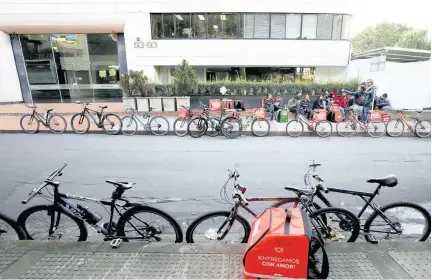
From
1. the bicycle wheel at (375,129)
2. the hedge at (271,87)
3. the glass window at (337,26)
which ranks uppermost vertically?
the glass window at (337,26)

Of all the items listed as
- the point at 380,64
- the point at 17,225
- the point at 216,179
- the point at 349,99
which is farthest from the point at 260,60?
the point at 17,225

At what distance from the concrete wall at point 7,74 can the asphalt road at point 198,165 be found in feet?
28.1

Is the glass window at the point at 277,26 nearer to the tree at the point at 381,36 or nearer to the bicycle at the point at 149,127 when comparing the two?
the bicycle at the point at 149,127

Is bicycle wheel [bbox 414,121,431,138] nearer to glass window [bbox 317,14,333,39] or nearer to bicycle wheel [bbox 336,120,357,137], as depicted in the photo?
bicycle wheel [bbox 336,120,357,137]

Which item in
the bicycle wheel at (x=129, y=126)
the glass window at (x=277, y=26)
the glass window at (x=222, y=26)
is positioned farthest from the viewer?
the glass window at (x=277, y=26)

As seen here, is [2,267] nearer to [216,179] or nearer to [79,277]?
[79,277]

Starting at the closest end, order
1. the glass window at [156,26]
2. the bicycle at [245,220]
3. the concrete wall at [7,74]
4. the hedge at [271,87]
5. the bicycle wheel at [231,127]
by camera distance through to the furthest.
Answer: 1. the bicycle at [245,220]
2. the bicycle wheel at [231,127]
3. the hedge at [271,87]
4. the concrete wall at [7,74]
5. the glass window at [156,26]

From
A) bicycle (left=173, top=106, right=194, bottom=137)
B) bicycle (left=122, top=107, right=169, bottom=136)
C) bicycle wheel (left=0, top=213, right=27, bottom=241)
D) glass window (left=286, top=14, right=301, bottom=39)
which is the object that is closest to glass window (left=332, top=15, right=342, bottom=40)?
glass window (left=286, top=14, right=301, bottom=39)

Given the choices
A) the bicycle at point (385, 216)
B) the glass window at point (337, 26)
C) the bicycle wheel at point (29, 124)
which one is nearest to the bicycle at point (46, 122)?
the bicycle wheel at point (29, 124)

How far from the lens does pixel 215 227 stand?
3137 mm

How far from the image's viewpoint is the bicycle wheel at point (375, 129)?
9211mm

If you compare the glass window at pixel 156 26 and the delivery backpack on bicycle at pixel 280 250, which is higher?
the glass window at pixel 156 26

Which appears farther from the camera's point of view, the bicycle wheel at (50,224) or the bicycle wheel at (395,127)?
the bicycle wheel at (395,127)

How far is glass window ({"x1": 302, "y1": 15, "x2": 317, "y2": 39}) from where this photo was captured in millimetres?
16766
